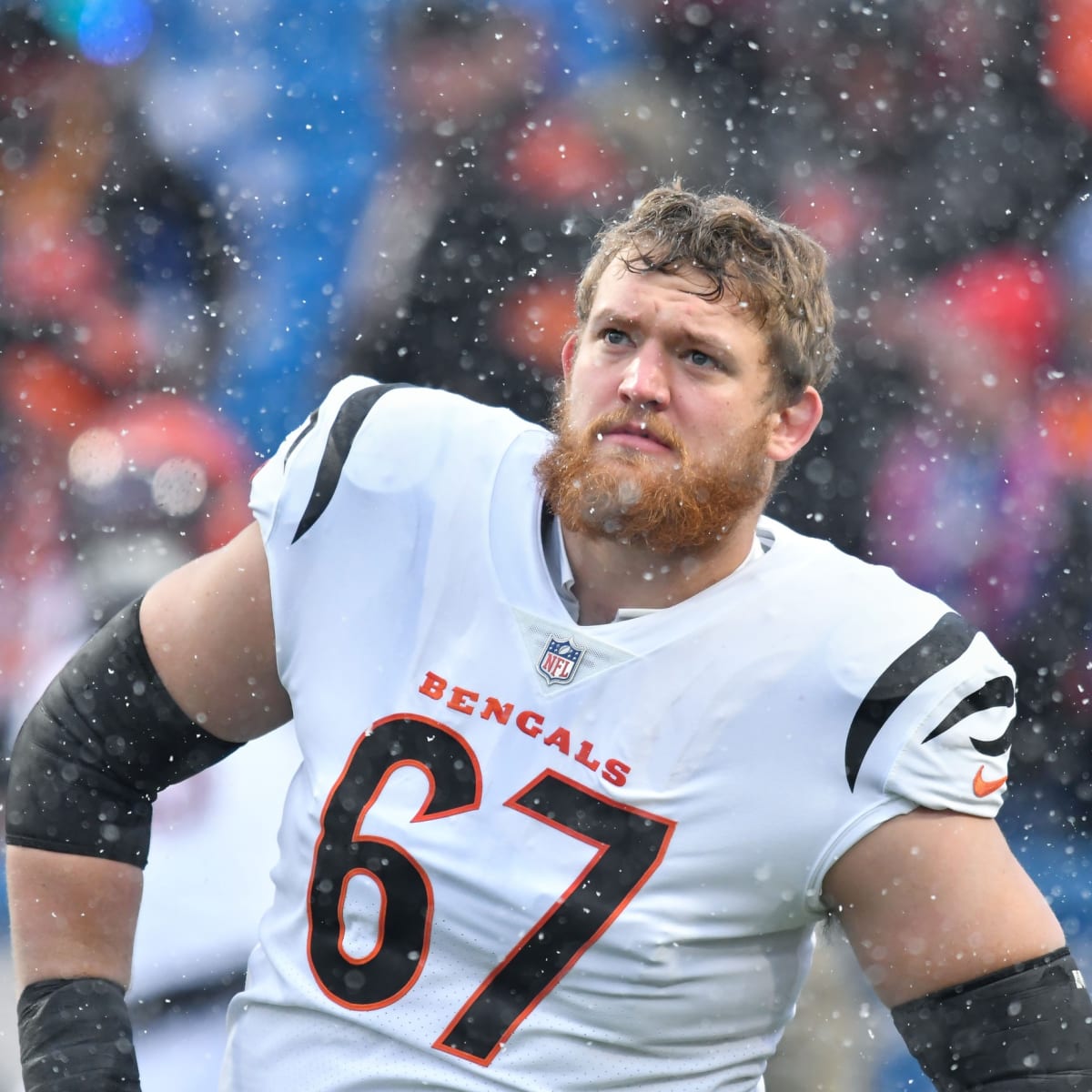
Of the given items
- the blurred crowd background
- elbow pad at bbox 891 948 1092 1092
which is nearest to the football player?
elbow pad at bbox 891 948 1092 1092

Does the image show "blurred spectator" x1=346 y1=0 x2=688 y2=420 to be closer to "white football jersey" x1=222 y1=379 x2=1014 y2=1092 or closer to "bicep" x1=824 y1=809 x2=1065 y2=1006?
"white football jersey" x1=222 y1=379 x2=1014 y2=1092

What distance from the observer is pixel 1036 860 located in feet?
9.42

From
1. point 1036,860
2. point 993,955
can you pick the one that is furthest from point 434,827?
point 1036,860

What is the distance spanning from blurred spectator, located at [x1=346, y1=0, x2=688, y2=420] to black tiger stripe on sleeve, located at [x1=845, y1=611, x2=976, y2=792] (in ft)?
5.60

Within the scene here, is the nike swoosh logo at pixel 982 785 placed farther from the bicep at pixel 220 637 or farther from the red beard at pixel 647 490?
the bicep at pixel 220 637

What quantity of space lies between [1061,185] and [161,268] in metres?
1.91

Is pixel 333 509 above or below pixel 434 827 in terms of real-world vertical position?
above

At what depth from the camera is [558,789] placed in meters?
1.39

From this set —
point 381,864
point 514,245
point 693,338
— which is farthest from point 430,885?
point 514,245

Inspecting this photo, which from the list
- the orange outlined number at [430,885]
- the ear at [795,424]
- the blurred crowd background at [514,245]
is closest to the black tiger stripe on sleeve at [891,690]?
the orange outlined number at [430,885]

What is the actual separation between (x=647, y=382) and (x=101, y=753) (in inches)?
28.4

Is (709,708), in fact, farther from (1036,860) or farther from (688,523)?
(1036,860)

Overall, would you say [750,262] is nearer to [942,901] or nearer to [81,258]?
[942,901]

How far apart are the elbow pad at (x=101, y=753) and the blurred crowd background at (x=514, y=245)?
1195 mm
